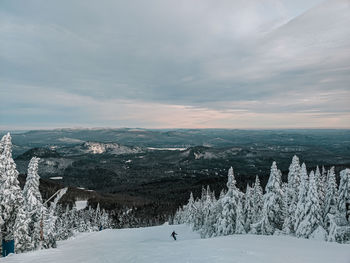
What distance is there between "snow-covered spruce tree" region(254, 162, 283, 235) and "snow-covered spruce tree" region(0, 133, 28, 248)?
26.6m

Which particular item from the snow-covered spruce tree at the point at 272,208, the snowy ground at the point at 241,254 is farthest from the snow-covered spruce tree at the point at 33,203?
the snow-covered spruce tree at the point at 272,208

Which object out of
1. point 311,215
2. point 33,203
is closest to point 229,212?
point 311,215

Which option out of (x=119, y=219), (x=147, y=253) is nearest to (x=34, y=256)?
(x=147, y=253)

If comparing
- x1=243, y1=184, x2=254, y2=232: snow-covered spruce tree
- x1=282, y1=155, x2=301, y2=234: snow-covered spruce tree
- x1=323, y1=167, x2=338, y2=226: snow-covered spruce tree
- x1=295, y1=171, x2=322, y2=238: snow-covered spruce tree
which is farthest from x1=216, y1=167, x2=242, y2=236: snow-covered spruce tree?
x1=323, y1=167, x2=338, y2=226: snow-covered spruce tree

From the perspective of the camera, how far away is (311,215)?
2675cm

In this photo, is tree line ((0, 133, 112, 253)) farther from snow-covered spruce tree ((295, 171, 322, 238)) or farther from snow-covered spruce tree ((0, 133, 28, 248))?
snow-covered spruce tree ((295, 171, 322, 238))

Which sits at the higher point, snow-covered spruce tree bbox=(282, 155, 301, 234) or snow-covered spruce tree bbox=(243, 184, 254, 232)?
snow-covered spruce tree bbox=(282, 155, 301, 234)

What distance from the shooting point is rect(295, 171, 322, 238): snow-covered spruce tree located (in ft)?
86.9

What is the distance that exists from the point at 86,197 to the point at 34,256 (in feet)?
647

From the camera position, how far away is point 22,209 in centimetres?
2352

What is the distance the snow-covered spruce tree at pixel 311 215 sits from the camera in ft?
86.9

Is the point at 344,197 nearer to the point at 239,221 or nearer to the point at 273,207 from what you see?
the point at 273,207

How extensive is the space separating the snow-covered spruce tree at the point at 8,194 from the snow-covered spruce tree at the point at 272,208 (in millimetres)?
26603

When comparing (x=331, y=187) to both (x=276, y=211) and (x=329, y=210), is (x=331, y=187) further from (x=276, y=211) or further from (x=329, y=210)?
(x=276, y=211)
